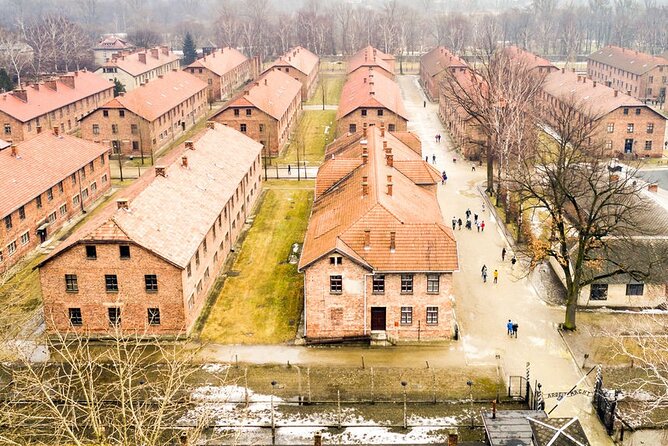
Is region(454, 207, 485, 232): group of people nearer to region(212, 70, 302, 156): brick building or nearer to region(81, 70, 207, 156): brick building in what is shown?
region(212, 70, 302, 156): brick building

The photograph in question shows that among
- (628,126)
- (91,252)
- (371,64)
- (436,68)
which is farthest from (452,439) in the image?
(436,68)

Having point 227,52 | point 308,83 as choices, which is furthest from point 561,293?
point 227,52

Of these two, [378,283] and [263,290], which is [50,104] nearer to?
[263,290]

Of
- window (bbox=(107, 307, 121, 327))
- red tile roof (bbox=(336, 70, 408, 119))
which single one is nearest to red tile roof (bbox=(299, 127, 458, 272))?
window (bbox=(107, 307, 121, 327))

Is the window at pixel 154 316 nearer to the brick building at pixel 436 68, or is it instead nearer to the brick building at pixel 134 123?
the brick building at pixel 134 123

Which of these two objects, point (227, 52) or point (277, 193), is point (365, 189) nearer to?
point (277, 193)
